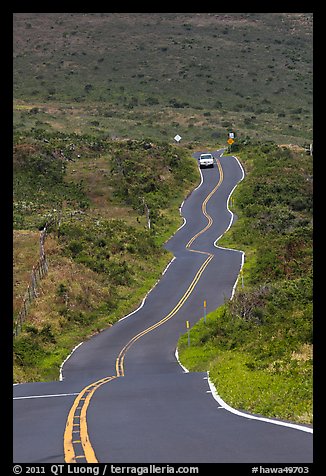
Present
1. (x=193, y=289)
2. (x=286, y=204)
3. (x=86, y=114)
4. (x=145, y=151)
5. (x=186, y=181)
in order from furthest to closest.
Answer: (x=86, y=114)
(x=145, y=151)
(x=186, y=181)
(x=286, y=204)
(x=193, y=289)

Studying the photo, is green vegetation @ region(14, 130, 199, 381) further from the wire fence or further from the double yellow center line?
the double yellow center line

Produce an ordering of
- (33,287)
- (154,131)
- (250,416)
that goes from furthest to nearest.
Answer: (154,131) < (33,287) < (250,416)

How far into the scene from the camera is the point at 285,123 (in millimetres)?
112688

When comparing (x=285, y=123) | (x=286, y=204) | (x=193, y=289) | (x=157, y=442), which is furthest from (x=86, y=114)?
(x=157, y=442)

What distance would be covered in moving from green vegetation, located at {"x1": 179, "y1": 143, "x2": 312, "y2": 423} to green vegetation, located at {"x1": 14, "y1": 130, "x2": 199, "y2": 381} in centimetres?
623

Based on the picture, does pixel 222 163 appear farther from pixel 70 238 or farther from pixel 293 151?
pixel 70 238

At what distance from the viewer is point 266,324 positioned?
88.1ft

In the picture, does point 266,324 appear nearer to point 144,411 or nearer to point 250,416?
point 144,411

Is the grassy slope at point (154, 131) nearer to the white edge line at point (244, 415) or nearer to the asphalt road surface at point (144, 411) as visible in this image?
the white edge line at point (244, 415)

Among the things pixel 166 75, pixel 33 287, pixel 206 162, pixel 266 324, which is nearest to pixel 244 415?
pixel 266 324

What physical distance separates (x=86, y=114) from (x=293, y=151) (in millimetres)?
41574

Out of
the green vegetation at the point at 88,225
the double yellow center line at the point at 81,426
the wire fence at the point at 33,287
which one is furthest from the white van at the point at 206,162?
the double yellow center line at the point at 81,426

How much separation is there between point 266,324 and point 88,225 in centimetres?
2501

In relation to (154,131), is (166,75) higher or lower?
higher
